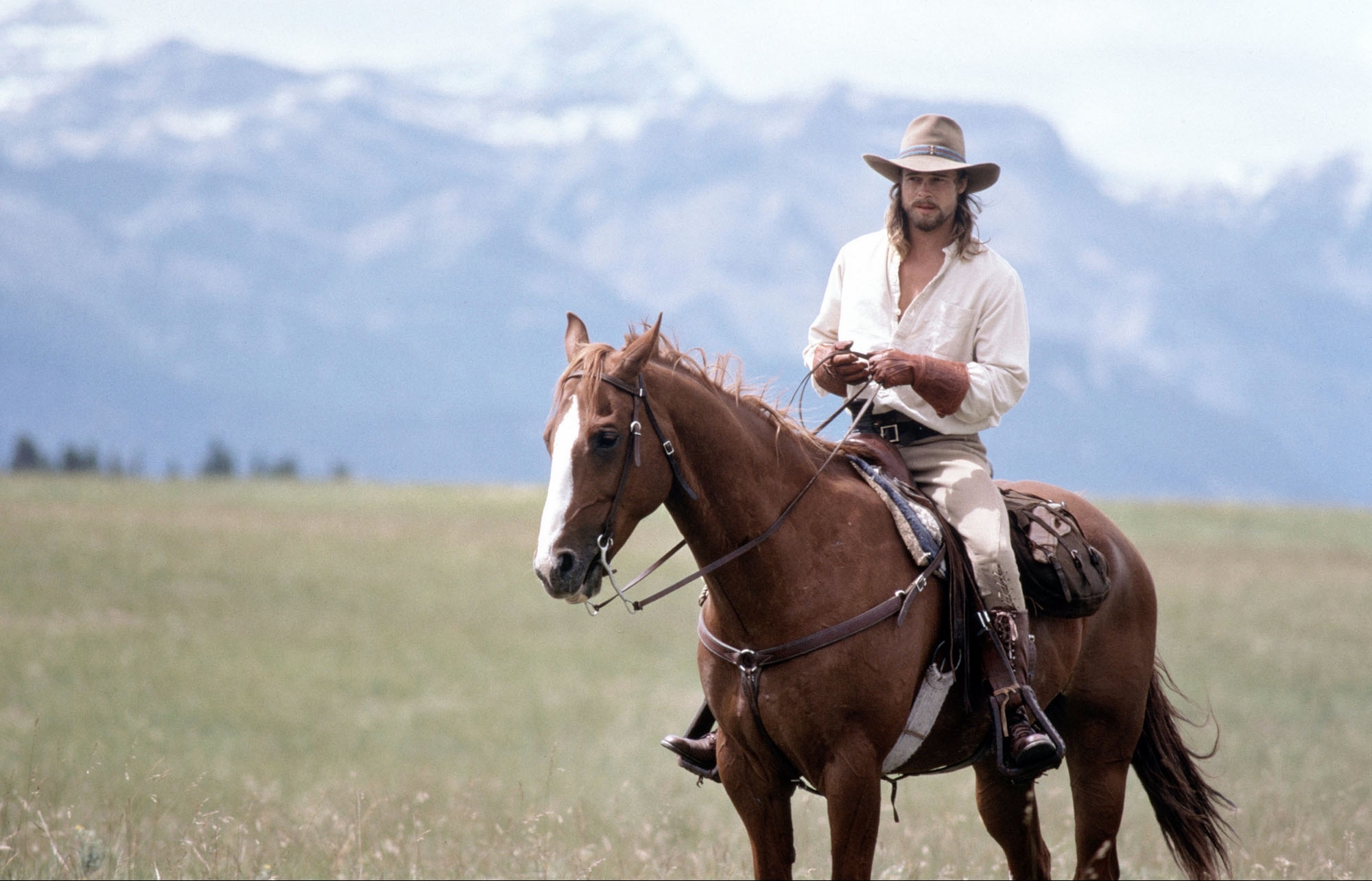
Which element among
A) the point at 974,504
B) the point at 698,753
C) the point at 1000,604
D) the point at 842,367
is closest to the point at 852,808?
the point at 698,753

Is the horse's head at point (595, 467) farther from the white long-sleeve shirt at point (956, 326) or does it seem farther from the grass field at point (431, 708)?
the grass field at point (431, 708)

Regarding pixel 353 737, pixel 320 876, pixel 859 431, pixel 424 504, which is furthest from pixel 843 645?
pixel 424 504

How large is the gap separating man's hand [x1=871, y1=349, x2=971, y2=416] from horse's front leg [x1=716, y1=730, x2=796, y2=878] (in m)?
1.59

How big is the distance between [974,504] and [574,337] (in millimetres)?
1870

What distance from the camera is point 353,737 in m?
20.8

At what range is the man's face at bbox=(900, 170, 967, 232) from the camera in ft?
18.8

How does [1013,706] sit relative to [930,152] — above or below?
below

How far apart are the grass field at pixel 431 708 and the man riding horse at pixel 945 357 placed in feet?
5.90

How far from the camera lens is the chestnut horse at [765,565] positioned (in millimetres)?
4480

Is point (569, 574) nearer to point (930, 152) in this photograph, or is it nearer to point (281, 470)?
point (930, 152)

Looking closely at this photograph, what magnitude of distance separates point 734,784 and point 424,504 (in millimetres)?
55086

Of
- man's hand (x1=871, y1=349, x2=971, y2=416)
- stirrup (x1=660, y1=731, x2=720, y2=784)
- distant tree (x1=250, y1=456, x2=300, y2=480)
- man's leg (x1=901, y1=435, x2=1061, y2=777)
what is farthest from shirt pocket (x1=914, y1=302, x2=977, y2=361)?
distant tree (x1=250, y1=456, x2=300, y2=480)

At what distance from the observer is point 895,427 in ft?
19.2

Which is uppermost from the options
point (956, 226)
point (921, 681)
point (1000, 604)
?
point (956, 226)
